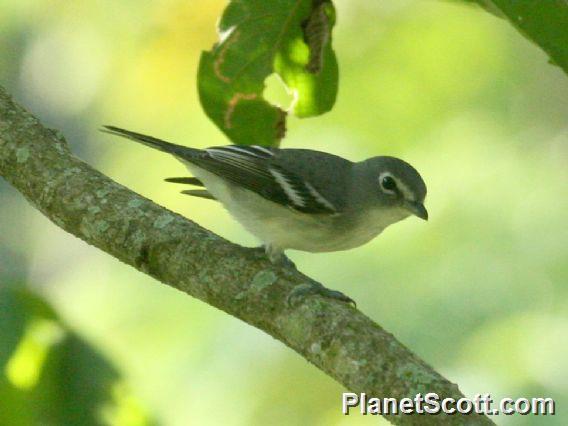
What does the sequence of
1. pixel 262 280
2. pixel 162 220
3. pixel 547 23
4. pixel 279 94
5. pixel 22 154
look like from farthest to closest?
pixel 279 94 < pixel 22 154 < pixel 162 220 < pixel 262 280 < pixel 547 23

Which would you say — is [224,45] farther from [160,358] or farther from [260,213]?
[160,358]

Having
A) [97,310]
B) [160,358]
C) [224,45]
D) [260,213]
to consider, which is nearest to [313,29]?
[224,45]

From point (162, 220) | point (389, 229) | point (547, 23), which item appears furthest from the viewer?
point (389, 229)

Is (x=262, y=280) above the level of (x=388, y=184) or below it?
below

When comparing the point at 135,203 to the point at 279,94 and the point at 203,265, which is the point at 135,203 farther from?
the point at 279,94

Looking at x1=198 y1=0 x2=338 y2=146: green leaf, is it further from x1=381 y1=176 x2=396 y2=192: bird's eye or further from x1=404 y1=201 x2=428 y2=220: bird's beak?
x1=404 y1=201 x2=428 y2=220: bird's beak

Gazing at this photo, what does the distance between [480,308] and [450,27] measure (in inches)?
130

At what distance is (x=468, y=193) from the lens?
7.89 m

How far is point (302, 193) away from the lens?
5242 mm

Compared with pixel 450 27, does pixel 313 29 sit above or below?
below

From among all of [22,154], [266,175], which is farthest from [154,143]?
[22,154]

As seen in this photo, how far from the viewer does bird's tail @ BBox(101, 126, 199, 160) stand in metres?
4.84

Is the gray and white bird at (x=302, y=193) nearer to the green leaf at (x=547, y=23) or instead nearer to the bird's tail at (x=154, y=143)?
the bird's tail at (x=154, y=143)

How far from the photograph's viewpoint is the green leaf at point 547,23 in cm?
352
